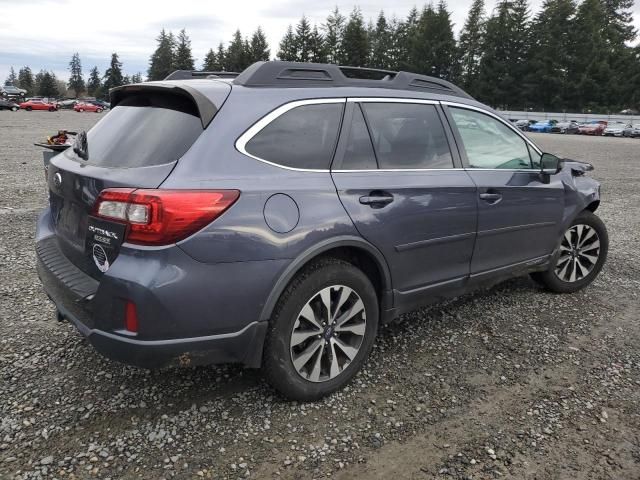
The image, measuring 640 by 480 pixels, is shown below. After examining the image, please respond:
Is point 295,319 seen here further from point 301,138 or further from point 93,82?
point 93,82

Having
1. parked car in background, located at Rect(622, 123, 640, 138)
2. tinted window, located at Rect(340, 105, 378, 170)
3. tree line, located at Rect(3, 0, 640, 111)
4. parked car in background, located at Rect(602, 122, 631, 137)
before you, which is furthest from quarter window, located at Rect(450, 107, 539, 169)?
tree line, located at Rect(3, 0, 640, 111)

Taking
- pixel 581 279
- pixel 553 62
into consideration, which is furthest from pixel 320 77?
pixel 553 62

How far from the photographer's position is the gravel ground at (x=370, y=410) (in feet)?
7.91

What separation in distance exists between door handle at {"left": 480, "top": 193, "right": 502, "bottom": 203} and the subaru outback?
0.01 metres

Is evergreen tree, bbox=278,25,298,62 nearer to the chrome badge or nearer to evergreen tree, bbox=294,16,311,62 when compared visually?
evergreen tree, bbox=294,16,311,62

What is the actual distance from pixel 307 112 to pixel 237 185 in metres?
0.70

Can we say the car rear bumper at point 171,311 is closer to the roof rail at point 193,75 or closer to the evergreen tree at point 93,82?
the roof rail at point 193,75

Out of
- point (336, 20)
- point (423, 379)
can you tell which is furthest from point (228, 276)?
point (336, 20)

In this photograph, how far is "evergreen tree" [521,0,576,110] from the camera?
73.9 metres

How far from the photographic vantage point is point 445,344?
3.63 meters

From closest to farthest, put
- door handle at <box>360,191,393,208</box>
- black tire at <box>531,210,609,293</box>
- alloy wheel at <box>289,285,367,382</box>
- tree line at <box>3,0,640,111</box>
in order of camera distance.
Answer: alloy wheel at <box>289,285,367,382</box>
door handle at <box>360,191,393,208</box>
black tire at <box>531,210,609,293</box>
tree line at <box>3,0,640,111</box>

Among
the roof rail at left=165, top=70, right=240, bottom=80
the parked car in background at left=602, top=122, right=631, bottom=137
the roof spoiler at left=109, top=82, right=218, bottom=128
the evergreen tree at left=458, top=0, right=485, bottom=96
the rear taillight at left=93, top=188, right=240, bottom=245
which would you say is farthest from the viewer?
the evergreen tree at left=458, top=0, right=485, bottom=96

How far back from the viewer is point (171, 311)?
2.28m

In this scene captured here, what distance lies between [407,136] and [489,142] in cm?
90
